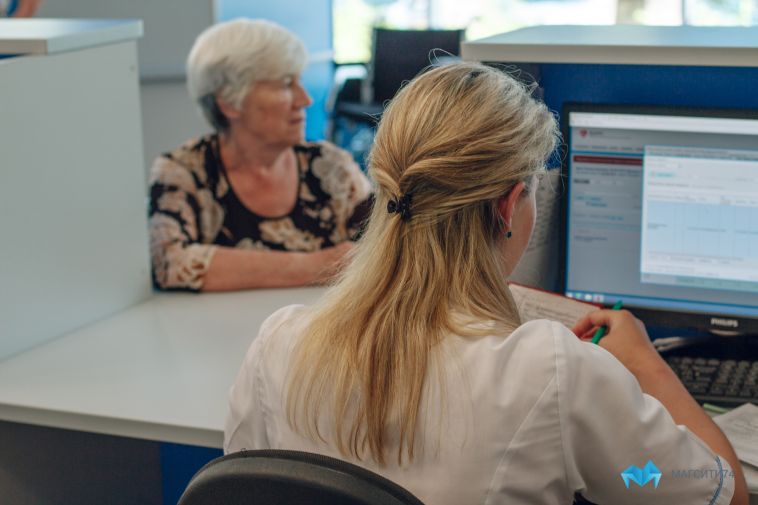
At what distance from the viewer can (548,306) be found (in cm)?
152

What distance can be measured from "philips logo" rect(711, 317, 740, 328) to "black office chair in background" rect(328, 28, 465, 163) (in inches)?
114

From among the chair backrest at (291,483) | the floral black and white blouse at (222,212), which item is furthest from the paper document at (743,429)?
the floral black and white blouse at (222,212)

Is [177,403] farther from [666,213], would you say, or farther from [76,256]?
[666,213]

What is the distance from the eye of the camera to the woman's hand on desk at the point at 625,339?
4.18 feet

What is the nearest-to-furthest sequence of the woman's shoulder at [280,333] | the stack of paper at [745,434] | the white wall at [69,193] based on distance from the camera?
the woman's shoulder at [280,333]
the stack of paper at [745,434]
the white wall at [69,193]

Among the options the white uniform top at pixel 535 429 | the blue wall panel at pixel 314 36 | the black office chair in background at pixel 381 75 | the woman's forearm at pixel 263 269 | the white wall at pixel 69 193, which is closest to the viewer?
the white uniform top at pixel 535 429

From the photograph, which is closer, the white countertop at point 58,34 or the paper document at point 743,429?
the paper document at point 743,429

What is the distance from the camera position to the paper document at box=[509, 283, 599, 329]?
1.51m

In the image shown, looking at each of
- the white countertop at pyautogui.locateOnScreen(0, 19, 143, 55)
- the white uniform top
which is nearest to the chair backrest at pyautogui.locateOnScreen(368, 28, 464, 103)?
the white countertop at pyautogui.locateOnScreen(0, 19, 143, 55)

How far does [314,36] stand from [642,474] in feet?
17.4

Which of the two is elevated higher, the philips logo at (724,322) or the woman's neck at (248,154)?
the woman's neck at (248,154)

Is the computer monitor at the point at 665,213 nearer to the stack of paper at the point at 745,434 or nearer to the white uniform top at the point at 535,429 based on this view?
the stack of paper at the point at 745,434

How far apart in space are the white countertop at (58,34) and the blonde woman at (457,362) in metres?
0.87

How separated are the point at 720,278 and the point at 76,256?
113cm
